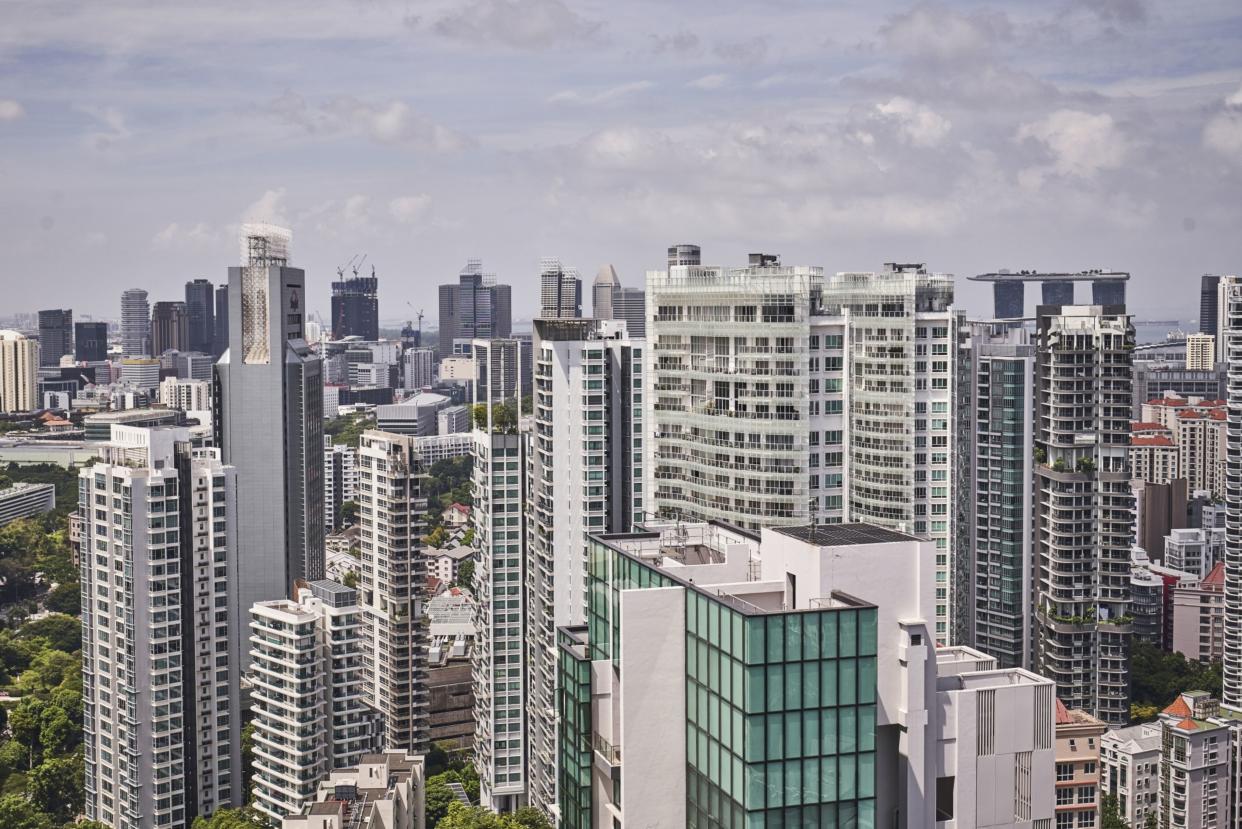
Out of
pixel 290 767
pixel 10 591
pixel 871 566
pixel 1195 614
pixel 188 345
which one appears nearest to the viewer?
pixel 871 566

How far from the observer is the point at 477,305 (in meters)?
58.7

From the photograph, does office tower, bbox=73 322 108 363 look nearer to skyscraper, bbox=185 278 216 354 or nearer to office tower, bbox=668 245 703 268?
Result: skyscraper, bbox=185 278 216 354

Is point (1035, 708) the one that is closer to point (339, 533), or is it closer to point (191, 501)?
point (191, 501)

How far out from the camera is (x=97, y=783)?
44.9ft

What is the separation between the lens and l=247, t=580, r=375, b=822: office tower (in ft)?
42.8

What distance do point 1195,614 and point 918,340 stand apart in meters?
9.63

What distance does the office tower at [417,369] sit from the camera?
5941 cm

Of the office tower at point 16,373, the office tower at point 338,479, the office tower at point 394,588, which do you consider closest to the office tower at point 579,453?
the office tower at point 394,588

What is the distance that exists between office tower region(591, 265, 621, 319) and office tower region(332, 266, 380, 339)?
41.2m

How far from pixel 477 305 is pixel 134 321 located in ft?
44.5

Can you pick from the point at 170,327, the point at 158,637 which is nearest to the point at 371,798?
the point at 158,637

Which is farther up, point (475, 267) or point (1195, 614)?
A: point (475, 267)

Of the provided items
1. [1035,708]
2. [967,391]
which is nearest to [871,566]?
[1035,708]

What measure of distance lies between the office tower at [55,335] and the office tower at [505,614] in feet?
127
